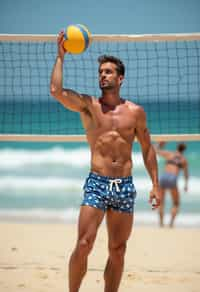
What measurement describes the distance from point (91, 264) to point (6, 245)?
A: 62.9 inches

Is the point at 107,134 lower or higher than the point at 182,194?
higher

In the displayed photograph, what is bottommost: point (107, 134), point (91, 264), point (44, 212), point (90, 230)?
point (44, 212)

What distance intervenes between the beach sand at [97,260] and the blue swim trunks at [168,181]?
204cm

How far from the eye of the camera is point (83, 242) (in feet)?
15.8

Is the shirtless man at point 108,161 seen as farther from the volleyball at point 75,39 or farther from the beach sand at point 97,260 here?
the beach sand at point 97,260

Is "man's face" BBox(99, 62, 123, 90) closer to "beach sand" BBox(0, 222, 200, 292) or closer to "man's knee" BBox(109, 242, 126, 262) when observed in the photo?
"man's knee" BBox(109, 242, 126, 262)

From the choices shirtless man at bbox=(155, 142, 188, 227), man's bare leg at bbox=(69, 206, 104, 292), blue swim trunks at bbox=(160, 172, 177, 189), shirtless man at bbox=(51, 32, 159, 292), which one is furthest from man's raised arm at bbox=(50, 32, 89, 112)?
blue swim trunks at bbox=(160, 172, 177, 189)

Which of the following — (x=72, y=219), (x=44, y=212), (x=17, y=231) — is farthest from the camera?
(x=44, y=212)

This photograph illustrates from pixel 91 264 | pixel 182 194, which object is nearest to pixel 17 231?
pixel 91 264

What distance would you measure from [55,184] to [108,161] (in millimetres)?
15326

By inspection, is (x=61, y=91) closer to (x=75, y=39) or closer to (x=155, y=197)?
(x=75, y=39)

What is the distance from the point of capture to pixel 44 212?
656 inches

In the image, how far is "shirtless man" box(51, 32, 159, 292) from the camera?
4.89m

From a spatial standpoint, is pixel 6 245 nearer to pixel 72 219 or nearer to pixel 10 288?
pixel 10 288
